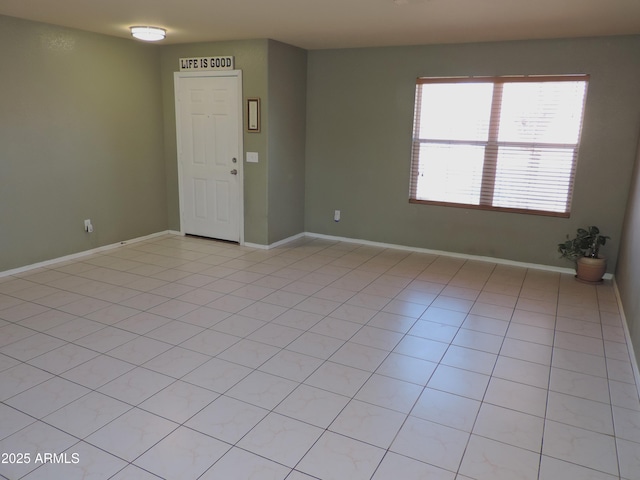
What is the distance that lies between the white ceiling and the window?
20.0 inches

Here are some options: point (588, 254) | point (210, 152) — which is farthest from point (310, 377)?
point (210, 152)

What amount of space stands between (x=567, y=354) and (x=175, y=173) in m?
4.82

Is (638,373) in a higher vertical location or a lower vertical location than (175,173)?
lower

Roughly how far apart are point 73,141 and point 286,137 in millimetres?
2301

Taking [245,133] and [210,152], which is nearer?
[245,133]

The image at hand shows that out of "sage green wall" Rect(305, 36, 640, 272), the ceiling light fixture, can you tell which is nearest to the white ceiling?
the ceiling light fixture

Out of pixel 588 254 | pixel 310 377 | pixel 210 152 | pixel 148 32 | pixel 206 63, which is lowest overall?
pixel 310 377

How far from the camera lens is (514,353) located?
3.21 meters

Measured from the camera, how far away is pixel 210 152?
5.71 metres

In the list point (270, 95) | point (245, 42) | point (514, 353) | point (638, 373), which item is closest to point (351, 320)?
point (514, 353)

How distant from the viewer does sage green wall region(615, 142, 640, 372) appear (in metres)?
3.20

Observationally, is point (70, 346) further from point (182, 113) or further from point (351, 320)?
point (182, 113)

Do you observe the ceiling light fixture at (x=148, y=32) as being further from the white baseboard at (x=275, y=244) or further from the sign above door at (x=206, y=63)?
the white baseboard at (x=275, y=244)

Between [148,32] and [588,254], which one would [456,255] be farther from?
[148,32]
